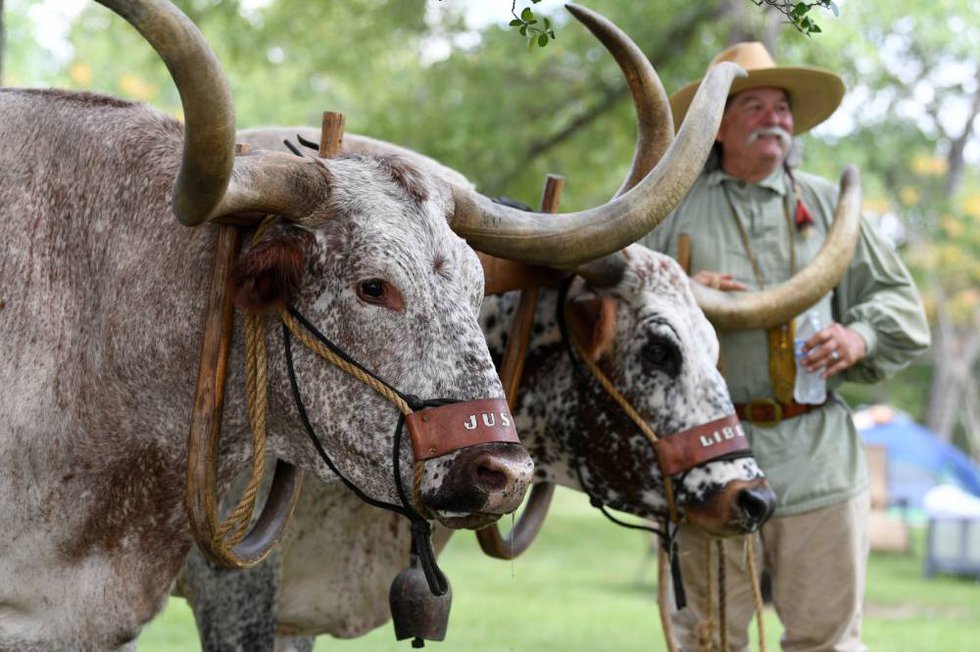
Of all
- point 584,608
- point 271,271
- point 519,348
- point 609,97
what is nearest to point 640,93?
point 519,348

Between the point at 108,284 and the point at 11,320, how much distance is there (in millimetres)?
252

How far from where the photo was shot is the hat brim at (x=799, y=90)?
529cm

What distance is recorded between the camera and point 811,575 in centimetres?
500

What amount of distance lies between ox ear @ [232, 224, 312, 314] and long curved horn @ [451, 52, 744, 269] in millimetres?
614

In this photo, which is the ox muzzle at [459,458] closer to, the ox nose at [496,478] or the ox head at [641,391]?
the ox nose at [496,478]

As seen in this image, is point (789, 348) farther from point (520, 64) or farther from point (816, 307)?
point (520, 64)

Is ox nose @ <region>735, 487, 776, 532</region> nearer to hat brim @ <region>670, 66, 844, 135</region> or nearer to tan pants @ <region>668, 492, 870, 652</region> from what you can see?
tan pants @ <region>668, 492, 870, 652</region>

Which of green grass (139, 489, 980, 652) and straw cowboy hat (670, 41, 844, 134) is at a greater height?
straw cowboy hat (670, 41, 844, 134)

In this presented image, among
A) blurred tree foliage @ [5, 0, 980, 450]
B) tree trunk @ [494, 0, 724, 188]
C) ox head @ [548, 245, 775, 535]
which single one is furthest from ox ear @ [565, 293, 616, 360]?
tree trunk @ [494, 0, 724, 188]

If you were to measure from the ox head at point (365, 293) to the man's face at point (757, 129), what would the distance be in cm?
216

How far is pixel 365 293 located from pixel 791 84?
2.78 metres

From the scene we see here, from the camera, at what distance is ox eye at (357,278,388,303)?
327 cm

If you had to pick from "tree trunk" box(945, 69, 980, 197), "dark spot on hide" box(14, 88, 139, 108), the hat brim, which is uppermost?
"tree trunk" box(945, 69, 980, 197)

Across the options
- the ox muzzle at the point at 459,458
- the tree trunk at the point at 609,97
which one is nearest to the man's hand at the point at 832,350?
the ox muzzle at the point at 459,458
